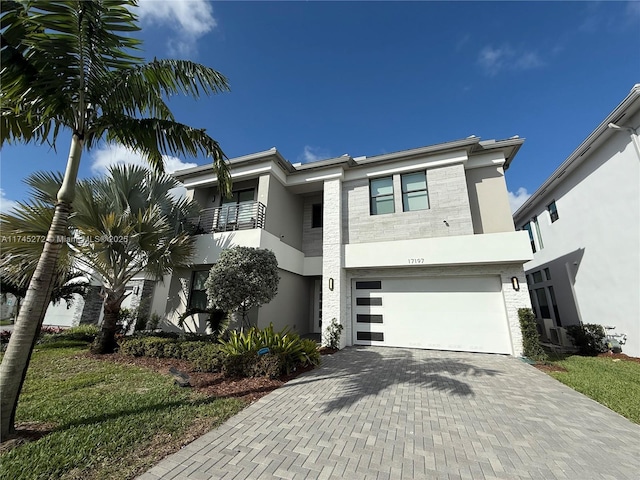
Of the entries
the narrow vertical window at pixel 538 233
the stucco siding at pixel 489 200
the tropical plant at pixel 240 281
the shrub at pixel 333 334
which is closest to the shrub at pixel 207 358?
the tropical plant at pixel 240 281

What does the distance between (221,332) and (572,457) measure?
8.63 meters

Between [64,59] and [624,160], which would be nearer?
[64,59]

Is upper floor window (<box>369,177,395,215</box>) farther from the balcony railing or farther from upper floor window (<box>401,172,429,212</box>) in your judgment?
the balcony railing

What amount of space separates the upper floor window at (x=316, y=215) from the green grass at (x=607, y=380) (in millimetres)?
9912

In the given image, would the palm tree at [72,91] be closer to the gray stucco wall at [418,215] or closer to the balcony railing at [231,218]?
the balcony railing at [231,218]

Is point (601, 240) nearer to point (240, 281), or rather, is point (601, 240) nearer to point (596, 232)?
point (596, 232)

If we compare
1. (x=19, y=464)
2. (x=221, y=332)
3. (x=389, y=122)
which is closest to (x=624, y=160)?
(x=389, y=122)

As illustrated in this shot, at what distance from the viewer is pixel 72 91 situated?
425cm

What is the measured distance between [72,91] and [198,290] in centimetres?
805

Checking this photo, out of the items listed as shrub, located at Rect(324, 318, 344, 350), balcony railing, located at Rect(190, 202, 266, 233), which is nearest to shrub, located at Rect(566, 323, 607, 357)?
shrub, located at Rect(324, 318, 344, 350)

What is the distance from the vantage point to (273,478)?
2.66 metres

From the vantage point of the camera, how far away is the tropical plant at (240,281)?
7.40 metres

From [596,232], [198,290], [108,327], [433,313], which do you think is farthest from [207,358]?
[596,232]

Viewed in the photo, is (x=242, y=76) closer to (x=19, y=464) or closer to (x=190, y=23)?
(x=190, y=23)
